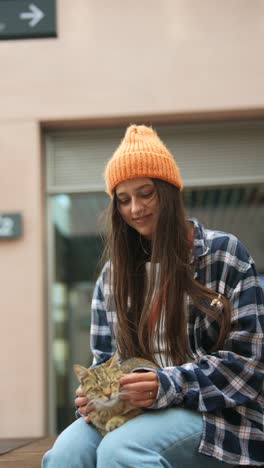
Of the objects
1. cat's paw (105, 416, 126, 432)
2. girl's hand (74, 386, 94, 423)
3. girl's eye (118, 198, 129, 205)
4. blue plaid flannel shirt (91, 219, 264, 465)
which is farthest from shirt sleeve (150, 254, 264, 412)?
girl's eye (118, 198, 129, 205)

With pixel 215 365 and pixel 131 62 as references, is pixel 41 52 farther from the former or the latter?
pixel 215 365

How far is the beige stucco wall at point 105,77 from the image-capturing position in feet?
13.4

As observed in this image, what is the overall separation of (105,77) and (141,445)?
2976mm

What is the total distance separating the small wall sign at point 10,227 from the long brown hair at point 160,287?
1920 mm

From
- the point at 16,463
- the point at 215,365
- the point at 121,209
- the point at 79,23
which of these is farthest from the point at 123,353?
the point at 79,23

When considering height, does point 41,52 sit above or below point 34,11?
below

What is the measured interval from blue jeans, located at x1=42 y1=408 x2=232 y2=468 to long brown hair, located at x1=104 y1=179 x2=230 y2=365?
257 mm

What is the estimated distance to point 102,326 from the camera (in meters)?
2.24

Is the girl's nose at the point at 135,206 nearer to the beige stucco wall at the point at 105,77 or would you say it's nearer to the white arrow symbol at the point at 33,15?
the beige stucco wall at the point at 105,77

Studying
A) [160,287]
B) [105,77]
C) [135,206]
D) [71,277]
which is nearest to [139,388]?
[160,287]

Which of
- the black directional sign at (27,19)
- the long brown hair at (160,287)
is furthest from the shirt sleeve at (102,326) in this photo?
the black directional sign at (27,19)

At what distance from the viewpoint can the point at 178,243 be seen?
2053 millimetres

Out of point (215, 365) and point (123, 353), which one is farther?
point (123, 353)

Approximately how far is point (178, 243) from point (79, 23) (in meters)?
2.63
